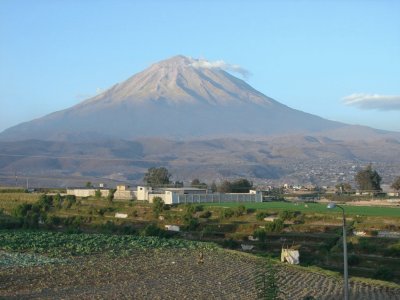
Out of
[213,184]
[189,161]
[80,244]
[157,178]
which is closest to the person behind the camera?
[80,244]

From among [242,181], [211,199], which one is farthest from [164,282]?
[242,181]

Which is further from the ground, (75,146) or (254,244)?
(75,146)

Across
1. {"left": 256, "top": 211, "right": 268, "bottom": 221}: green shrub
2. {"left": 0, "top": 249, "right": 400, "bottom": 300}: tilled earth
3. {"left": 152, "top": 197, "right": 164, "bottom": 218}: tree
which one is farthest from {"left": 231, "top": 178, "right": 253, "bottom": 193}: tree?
{"left": 0, "top": 249, "right": 400, "bottom": 300}: tilled earth

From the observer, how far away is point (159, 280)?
19.8 metres

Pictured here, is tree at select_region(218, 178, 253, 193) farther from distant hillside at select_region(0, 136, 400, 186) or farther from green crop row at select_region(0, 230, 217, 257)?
distant hillside at select_region(0, 136, 400, 186)

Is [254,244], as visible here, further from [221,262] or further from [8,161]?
[8,161]

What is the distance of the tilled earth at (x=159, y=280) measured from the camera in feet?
56.9

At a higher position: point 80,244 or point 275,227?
point 275,227

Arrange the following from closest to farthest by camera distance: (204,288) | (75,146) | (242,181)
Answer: (204,288) < (242,181) < (75,146)

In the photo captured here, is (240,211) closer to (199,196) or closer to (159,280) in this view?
(199,196)

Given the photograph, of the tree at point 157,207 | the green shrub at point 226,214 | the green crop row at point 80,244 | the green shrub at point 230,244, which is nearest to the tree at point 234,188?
the tree at point 157,207

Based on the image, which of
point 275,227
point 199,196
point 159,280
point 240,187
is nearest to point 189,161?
point 240,187

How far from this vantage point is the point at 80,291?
17344mm

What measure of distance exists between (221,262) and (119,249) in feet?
16.4
